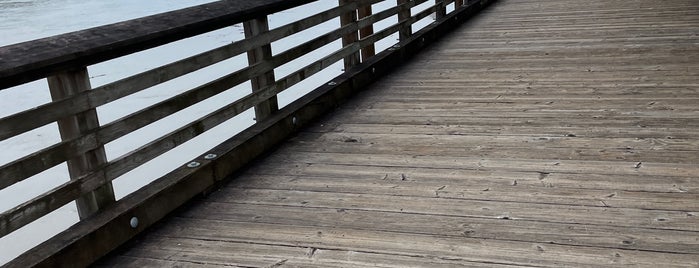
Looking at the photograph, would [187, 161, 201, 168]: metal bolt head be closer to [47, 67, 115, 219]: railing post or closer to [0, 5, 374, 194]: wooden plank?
[0, 5, 374, 194]: wooden plank

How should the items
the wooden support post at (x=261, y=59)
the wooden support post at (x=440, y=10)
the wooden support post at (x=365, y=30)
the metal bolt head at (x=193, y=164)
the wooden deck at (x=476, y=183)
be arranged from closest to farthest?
the wooden deck at (x=476, y=183)
the metal bolt head at (x=193, y=164)
the wooden support post at (x=261, y=59)
the wooden support post at (x=365, y=30)
the wooden support post at (x=440, y=10)

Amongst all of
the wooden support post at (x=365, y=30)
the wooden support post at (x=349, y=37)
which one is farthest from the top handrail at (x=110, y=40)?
the wooden support post at (x=365, y=30)

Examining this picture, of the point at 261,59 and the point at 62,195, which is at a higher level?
the point at 261,59

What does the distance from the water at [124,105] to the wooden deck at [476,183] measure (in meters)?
1.76

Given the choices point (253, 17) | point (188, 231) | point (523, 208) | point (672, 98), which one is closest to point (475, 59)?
point (672, 98)

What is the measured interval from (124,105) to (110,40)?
5881mm

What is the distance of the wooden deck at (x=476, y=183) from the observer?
206 centimetres

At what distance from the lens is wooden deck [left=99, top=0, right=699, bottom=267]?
2057mm

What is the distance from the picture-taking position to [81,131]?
2.05 meters

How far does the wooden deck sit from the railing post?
182 mm

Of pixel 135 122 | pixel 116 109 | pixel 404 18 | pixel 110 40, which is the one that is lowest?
pixel 116 109

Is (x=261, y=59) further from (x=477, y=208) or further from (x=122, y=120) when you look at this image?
(x=477, y=208)

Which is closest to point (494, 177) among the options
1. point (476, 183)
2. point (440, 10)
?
point (476, 183)

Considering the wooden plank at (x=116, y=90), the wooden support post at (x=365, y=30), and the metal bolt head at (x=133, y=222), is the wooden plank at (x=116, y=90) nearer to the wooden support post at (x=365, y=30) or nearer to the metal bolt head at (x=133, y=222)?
the metal bolt head at (x=133, y=222)
